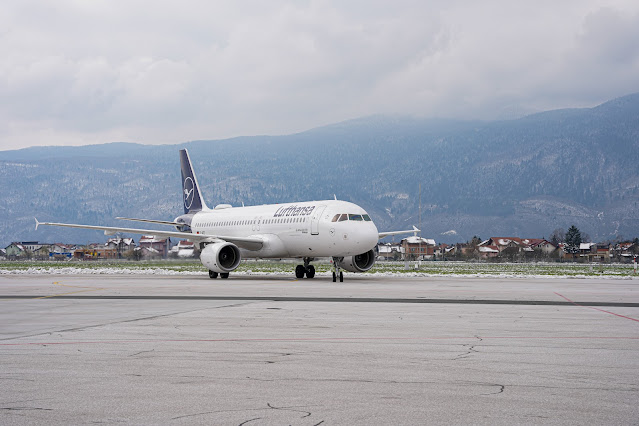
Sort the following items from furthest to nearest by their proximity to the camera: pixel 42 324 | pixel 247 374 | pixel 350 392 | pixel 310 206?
pixel 310 206 → pixel 42 324 → pixel 247 374 → pixel 350 392

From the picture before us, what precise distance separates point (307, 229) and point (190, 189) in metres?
18.6

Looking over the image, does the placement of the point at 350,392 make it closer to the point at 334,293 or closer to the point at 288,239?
the point at 334,293

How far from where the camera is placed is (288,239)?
36.2 meters

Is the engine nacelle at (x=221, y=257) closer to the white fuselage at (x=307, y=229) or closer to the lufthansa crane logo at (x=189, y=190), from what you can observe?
the white fuselage at (x=307, y=229)

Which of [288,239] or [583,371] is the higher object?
[288,239]

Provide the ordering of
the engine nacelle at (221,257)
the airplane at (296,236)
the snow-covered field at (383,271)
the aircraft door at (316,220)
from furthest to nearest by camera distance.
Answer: the snow-covered field at (383,271)
the engine nacelle at (221,257)
the aircraft door at (316,220)
the airplane at (296,236)

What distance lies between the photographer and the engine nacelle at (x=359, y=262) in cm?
3591

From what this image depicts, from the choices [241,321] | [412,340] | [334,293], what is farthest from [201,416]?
[334,293]

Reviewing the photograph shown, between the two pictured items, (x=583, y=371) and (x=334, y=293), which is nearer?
(x=583, y=371)

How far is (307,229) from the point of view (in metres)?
34.6

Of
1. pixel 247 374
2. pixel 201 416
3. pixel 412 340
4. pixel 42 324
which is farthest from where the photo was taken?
pixel 42 324

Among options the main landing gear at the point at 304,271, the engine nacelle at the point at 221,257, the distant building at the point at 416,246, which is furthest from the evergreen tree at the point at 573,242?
the engine nacelle at the point at 221,257

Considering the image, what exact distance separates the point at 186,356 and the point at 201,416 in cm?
318

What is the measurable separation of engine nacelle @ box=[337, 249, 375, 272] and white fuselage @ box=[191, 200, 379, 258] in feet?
5.62
